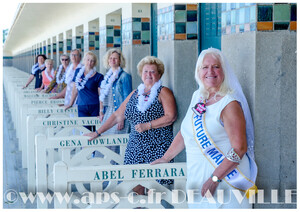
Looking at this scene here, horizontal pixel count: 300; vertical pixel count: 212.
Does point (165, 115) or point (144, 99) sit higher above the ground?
point (144, 99)

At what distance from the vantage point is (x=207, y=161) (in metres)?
2.88

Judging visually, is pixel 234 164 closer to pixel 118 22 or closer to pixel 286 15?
pixel 286 15

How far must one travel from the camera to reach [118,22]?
8344 millimetres

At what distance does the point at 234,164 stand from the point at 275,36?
0.88 metres

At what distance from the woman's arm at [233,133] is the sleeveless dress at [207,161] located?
37 millimetres

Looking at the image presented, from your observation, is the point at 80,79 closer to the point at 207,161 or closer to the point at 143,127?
the point at 143,127

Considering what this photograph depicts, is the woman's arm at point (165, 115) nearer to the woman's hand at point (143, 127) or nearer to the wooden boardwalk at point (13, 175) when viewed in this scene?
the woman's hand at point (143, 127)

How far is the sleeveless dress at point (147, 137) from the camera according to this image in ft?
13.7

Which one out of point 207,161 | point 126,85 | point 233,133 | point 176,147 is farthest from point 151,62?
point 233,133

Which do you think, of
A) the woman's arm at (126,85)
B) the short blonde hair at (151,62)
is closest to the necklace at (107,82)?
the woman's arm at (126,85)

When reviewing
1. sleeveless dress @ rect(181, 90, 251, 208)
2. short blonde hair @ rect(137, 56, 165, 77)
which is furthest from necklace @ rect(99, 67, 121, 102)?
sleeveless dress @ rect(181, 90, 251, 208)

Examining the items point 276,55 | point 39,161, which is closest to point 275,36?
point 276,55

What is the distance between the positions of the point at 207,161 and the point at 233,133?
0.88 ft

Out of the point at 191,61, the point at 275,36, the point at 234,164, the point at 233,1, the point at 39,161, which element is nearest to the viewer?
the point at 234,164
